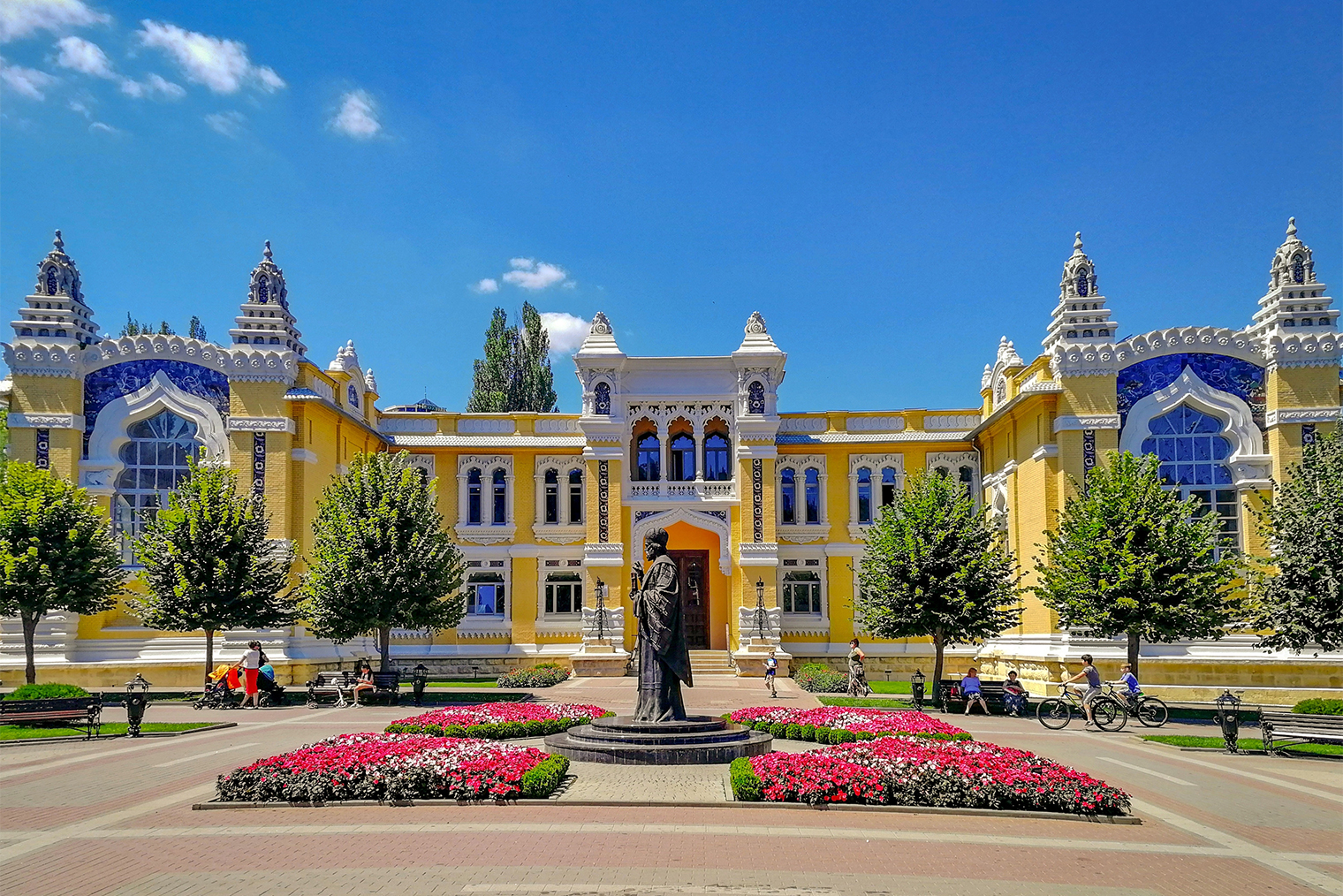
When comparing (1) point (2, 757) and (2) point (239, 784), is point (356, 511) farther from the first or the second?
(2) point (239, 784)

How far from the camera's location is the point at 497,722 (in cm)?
1766

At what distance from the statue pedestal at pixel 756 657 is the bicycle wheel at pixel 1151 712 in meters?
14.5

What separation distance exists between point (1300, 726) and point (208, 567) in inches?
986

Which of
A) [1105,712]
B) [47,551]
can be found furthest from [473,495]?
[1105,712]

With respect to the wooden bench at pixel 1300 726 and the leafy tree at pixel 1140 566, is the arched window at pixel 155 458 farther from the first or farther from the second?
the wooden bench at pixel 1300 726

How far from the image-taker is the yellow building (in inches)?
1195

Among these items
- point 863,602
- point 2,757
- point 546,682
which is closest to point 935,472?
point 863,602

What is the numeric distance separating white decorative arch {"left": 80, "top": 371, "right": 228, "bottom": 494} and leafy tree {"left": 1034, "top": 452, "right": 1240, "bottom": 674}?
25.1 m

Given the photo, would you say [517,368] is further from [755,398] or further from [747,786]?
[747,786]

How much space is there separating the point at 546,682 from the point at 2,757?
56.0 ft

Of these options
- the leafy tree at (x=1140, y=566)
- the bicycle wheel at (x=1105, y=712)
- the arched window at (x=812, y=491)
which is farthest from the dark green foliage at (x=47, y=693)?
the arched window at (x=812, y=491)

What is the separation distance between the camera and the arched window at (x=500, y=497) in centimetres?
3997

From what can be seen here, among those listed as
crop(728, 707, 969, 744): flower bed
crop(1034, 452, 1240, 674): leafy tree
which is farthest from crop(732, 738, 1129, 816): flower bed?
crop(1034, 452, 1240, 674): leafy tree

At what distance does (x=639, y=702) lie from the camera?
15891mm
